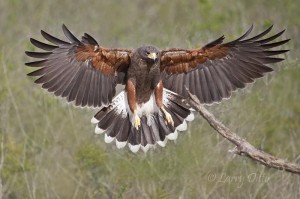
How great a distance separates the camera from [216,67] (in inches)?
432

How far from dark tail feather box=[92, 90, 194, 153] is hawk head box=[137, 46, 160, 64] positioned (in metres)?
0.71

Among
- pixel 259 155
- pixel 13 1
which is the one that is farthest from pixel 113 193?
pixel 13 1

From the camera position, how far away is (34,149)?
12188mm

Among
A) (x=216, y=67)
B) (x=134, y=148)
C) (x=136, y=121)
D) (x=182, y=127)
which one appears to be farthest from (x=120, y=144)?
(x=216, y=67)

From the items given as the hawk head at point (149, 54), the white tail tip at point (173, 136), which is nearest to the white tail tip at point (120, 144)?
the white tail tip at point (173, 136)

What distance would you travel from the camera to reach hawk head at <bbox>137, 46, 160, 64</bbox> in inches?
417

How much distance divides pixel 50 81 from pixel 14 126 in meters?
2.72

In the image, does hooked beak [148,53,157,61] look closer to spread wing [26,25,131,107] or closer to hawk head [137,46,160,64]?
hawk head [137,46,160,64]

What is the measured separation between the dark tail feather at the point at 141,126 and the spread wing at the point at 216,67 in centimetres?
21

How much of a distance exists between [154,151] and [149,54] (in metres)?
1.61

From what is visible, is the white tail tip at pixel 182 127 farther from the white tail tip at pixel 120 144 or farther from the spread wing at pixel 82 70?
the spread wing at pixel 82 70

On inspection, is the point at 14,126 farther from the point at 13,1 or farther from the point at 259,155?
the point at 259,155

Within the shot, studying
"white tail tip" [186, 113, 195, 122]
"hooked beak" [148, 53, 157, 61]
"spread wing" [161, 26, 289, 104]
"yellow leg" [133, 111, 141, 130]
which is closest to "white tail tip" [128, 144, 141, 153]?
"yellow leg" [133, 111, 141, 130]

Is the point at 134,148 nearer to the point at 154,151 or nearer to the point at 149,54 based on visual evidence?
the point at 154,151
